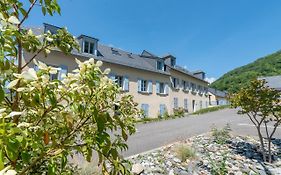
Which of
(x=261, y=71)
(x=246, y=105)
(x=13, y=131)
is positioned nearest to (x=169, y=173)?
(x=246, y=105)

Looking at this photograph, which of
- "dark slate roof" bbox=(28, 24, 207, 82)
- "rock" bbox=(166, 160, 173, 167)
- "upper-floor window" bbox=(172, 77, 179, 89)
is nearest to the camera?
"rock" bbox=(166, 160, 173, 167)

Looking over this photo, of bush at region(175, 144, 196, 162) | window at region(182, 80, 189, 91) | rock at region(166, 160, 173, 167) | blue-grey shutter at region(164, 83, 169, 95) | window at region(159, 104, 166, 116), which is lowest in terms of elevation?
rock at region(166, 160, 173, 167)

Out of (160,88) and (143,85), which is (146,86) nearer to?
(143,85)

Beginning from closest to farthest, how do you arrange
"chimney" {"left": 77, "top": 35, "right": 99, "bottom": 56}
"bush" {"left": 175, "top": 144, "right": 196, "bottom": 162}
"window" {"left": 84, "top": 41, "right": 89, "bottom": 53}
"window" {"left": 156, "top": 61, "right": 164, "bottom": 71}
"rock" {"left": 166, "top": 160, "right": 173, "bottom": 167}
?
"rock" {"left": 166, "top": 160, "right": 173, "bottom": 167} → "bush" {"left": 175, "top": 144, "right": 196, "bottom": 162} → "chimney" {"left": 77, "top": 35, "right": 99, "bottom": 56} → "window" {"left": 84, "top": 41, "right": 89, "bottom": 53} → "window" {"left": 156, "top": 61, "right": 164, "bottom": 71}

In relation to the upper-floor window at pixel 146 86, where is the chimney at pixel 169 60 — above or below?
above

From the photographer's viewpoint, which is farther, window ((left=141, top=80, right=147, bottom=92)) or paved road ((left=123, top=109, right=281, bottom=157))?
window ((left=141, top=80, right=147, bottom=92))

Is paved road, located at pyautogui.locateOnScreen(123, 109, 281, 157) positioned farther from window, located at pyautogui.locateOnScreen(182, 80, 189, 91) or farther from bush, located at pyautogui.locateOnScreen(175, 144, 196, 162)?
window, located at pyautogui.locateOnScreen(182, 80, 189, 91)

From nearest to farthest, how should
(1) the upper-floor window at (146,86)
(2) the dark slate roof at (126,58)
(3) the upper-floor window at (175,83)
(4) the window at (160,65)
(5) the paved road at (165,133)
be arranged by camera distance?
(5) the paved road at (165,133) → (2) the dark slate roof at (126,58) → (1) the upper-floor window at (146,86) → (4) the window at (160,65) → (3) the upper-floor window at (175,83)

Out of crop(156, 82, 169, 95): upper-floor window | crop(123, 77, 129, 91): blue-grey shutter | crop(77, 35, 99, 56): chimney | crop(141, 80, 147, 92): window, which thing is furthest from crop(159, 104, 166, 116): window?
crop(77, 35, 99, 56): chimney

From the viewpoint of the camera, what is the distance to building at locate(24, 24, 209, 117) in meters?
17.8

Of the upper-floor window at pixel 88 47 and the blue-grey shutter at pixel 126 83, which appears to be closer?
the upper-floor window at pixel 88 47

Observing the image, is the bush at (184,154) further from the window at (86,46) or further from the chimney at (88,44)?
the window at (86,46)

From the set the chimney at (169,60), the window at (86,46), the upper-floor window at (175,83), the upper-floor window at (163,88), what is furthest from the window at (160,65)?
the window at (86,46)

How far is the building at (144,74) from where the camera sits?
58.3ft
